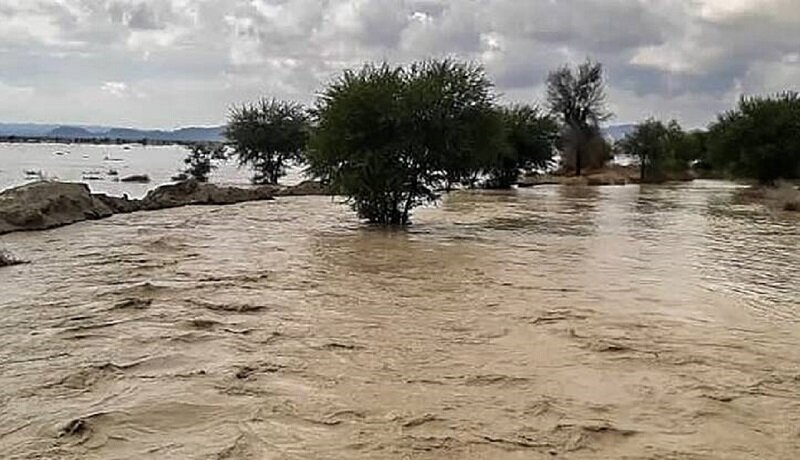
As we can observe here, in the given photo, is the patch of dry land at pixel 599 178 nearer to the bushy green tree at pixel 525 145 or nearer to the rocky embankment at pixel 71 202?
the bushy green tree at pixel 525 145

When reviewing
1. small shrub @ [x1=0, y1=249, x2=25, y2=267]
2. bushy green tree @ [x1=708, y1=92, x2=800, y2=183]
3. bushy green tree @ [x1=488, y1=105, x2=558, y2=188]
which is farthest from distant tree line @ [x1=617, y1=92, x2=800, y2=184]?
small shrub @ [x1=0, y1=249, x2=25, y2=267]

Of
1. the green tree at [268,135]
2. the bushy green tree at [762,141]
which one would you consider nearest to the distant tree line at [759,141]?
the bushy green tree at [762,141]

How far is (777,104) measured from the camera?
60219 mm

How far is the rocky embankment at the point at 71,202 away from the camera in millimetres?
26484

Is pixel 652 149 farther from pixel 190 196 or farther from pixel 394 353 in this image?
pixel 394 353

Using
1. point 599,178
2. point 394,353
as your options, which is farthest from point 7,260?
point 599,178

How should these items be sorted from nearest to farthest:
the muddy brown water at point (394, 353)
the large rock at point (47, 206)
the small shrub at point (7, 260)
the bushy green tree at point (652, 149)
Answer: the muddy brown water at point (394, 353)
the small shrub at point (7, 260)
the large rock at point (47, 206)
the bushy green tree at point (652, 149)

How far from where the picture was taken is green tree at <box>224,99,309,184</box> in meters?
58.7

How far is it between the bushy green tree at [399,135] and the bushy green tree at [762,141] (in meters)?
35.7

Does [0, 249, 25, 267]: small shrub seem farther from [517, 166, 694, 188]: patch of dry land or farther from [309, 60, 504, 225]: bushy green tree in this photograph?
[517, 166, 694, 188]: patch of dry land

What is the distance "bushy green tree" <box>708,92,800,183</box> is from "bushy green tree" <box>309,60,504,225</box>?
35.7 metres

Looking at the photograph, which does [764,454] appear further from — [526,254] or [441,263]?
[526,254]

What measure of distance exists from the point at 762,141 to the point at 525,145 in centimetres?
1607

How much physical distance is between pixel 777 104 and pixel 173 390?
2348 inches
